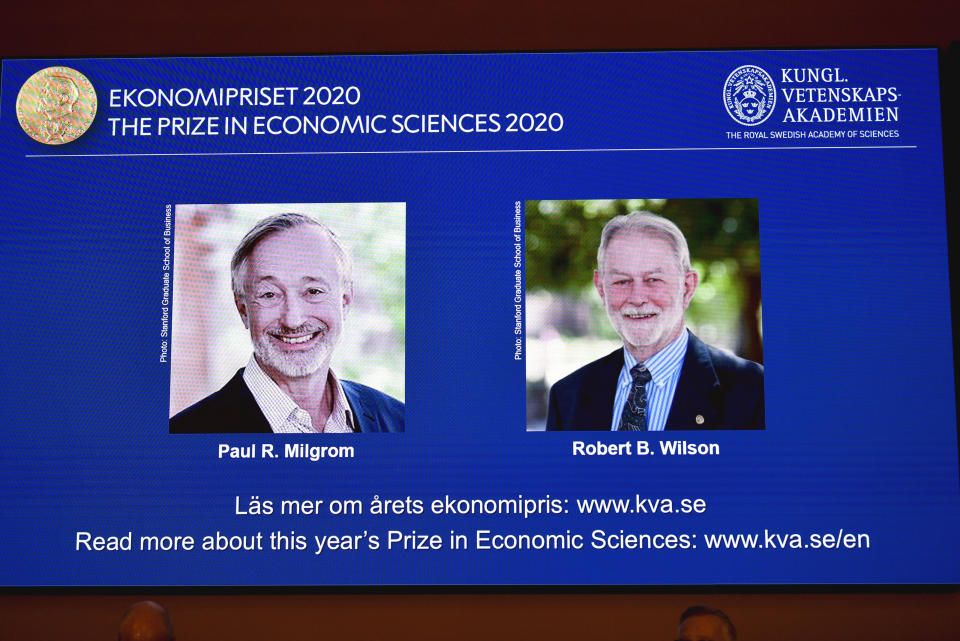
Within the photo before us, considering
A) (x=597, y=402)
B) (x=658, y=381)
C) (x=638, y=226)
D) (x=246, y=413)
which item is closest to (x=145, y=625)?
(x=246, y=413)

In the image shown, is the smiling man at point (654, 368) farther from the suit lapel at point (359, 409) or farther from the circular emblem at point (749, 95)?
the suit lapel at point (359, 409)

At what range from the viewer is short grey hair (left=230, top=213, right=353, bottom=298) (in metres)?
2.92

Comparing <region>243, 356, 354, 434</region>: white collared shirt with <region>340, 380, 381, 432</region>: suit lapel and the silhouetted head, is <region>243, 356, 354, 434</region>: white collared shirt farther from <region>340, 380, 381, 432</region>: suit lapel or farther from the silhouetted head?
the silhouetted head

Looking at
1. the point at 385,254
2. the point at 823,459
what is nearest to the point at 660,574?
the point at 823,459

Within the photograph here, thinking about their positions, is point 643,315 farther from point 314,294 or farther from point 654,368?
point 314,294

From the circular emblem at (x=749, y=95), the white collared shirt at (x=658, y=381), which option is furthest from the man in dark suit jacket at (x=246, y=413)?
the circular emblem at (x=749, y=95)

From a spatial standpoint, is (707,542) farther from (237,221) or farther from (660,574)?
(237,221)

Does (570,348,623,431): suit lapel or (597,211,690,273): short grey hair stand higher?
(597,211,690,273): short grey hair

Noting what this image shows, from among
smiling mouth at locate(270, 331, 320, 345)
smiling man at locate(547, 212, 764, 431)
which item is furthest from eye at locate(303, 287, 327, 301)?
smiling man at locate(547, 212, 764, 431)

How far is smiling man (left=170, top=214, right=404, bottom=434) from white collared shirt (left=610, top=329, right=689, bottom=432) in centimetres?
70

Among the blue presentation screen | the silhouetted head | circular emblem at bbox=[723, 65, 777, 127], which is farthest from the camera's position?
circular emblem at bbox=[723, 65, 777, 127]

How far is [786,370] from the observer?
2.88 metres

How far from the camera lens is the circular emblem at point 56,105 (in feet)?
9.80

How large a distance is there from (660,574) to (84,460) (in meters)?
1.83
